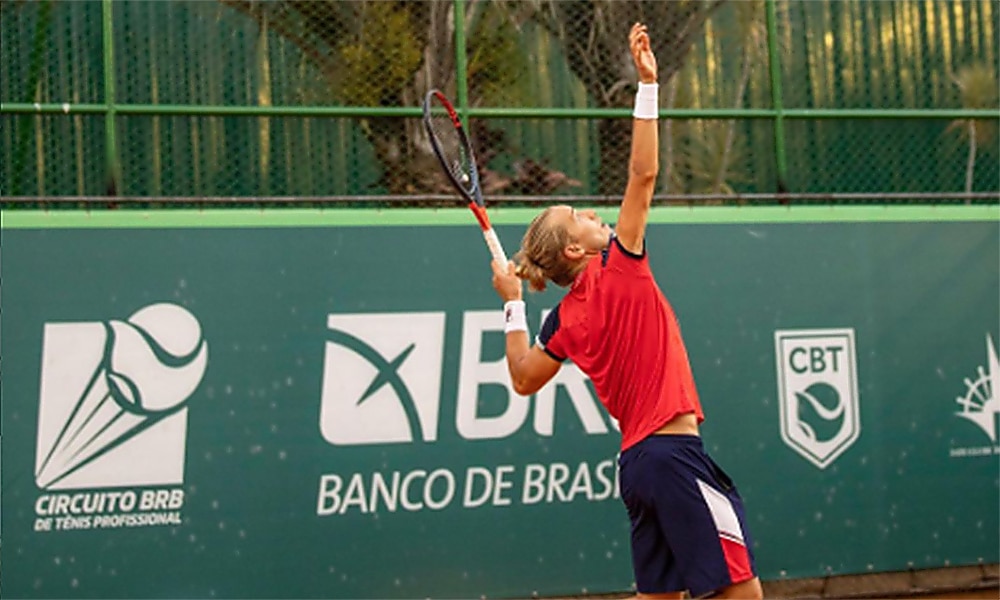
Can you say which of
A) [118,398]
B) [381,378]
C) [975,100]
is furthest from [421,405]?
[975,100]

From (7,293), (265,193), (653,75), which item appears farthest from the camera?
(265,193)

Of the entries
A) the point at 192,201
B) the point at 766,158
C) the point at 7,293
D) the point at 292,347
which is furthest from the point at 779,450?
the point at 7,293

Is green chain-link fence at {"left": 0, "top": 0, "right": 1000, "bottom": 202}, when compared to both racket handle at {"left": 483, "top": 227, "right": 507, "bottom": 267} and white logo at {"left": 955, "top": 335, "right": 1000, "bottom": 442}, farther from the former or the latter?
racket handle at {"left": 483, "top": 227, "right": 507, "bottom": 267}

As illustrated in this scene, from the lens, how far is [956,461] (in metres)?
7.80

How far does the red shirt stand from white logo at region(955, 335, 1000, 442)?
13.9ft

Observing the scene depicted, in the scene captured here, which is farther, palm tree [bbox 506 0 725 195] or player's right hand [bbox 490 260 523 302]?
palm tree [bbox 506 0 725 195]

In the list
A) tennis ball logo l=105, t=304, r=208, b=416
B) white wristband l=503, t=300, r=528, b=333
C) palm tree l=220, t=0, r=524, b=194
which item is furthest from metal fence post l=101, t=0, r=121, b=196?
white wristband l=503, t=300, r=528, b=333

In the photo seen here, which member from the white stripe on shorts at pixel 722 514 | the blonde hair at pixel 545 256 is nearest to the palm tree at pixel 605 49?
the blonde hair at pixel 545 256

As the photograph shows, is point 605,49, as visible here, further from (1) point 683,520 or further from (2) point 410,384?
(1) point 683,520

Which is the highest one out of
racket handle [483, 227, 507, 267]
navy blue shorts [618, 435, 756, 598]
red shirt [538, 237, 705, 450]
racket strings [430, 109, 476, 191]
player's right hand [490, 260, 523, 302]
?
racket strings [430, 109, 476, 191]

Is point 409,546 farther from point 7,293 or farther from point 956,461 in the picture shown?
point 956,461

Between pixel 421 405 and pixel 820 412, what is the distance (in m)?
2.16

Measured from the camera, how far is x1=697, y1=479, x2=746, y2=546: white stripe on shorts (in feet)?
13.1

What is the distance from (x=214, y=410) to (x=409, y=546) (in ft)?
3.85
